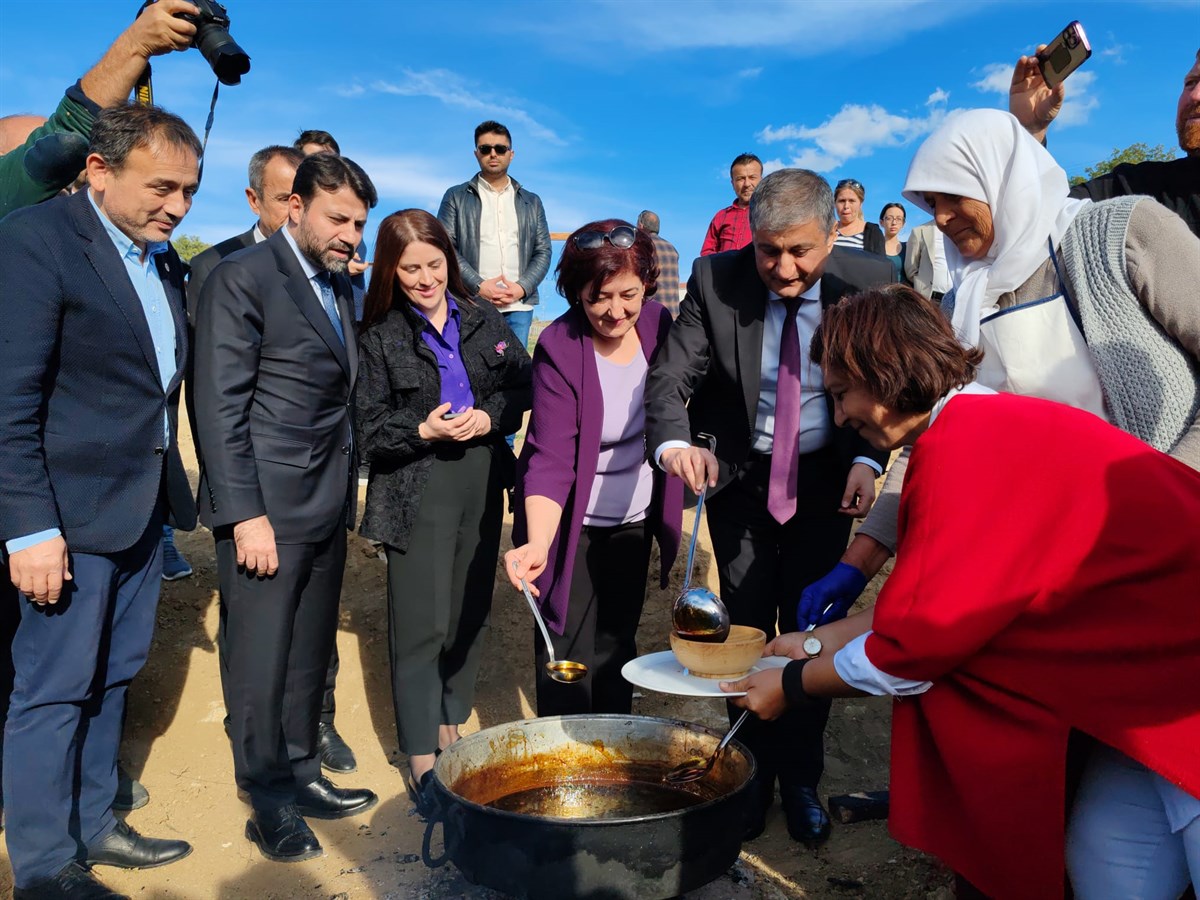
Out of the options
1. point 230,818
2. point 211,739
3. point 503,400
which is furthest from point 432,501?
point 211,739

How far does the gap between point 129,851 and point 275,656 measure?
84 centimetres

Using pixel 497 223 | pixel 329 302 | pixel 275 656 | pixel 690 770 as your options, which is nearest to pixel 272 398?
pixel 329 302

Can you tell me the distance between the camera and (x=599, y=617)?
325 centimetres

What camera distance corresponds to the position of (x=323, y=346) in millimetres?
3107

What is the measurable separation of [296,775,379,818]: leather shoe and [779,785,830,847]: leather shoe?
1.64m

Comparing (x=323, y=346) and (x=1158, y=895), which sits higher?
(x=323, y=346)

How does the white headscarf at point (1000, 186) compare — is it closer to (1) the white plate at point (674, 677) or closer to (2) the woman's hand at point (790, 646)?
(2) the woman's hand at point (790, 646)

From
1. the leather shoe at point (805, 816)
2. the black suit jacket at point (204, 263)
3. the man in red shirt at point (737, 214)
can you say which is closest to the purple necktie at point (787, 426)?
the leather shoe at point (805, 816)

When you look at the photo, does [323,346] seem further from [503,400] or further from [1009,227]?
[1009,227]

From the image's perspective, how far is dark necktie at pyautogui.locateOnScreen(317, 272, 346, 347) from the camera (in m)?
3.23

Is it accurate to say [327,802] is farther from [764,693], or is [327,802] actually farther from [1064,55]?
[1064,55]

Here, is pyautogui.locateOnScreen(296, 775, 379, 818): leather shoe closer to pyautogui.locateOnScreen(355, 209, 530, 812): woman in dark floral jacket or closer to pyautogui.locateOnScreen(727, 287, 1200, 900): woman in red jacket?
pyautogui.locateOnScreen(355, 209, 530, 812): woman in dark floral jacket

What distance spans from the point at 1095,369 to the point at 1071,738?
0.89 metres

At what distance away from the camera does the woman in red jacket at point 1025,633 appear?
63.8 inches
